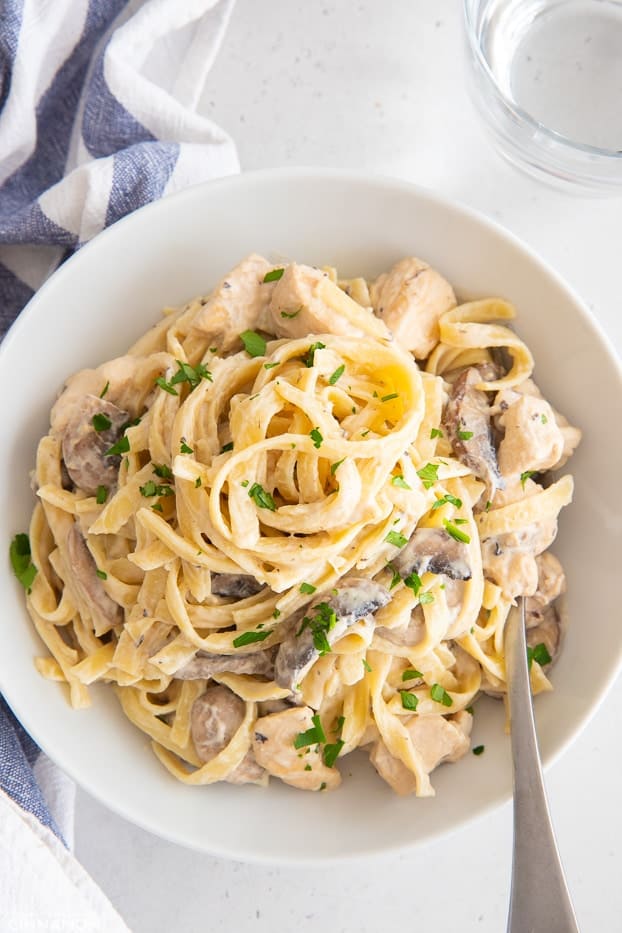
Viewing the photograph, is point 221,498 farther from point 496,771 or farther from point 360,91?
point 360,91

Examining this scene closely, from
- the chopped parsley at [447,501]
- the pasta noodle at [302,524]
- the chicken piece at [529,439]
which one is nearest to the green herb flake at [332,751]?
the pasta noodle at [302,524]

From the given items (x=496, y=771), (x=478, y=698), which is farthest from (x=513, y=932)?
(x=478, y=698)

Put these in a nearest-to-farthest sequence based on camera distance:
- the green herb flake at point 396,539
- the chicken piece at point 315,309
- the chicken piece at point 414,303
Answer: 1. the green herb flake at point 396,539
2. the chicken piece at point 315,309
3. the chicken piece at point 414,303

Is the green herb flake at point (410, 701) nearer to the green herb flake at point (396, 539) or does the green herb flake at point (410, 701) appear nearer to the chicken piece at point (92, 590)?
the green herb flake at point (396, 539)

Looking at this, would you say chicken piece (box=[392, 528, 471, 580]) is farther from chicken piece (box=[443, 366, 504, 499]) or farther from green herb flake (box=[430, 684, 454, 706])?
green herb flake (box=[430, 684, 454, 706])

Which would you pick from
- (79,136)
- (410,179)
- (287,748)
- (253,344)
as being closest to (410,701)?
(287,748)

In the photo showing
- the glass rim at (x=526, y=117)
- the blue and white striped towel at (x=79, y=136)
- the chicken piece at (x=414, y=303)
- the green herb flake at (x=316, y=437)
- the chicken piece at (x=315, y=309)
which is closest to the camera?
the green herb flake at (x=316, y=437)
